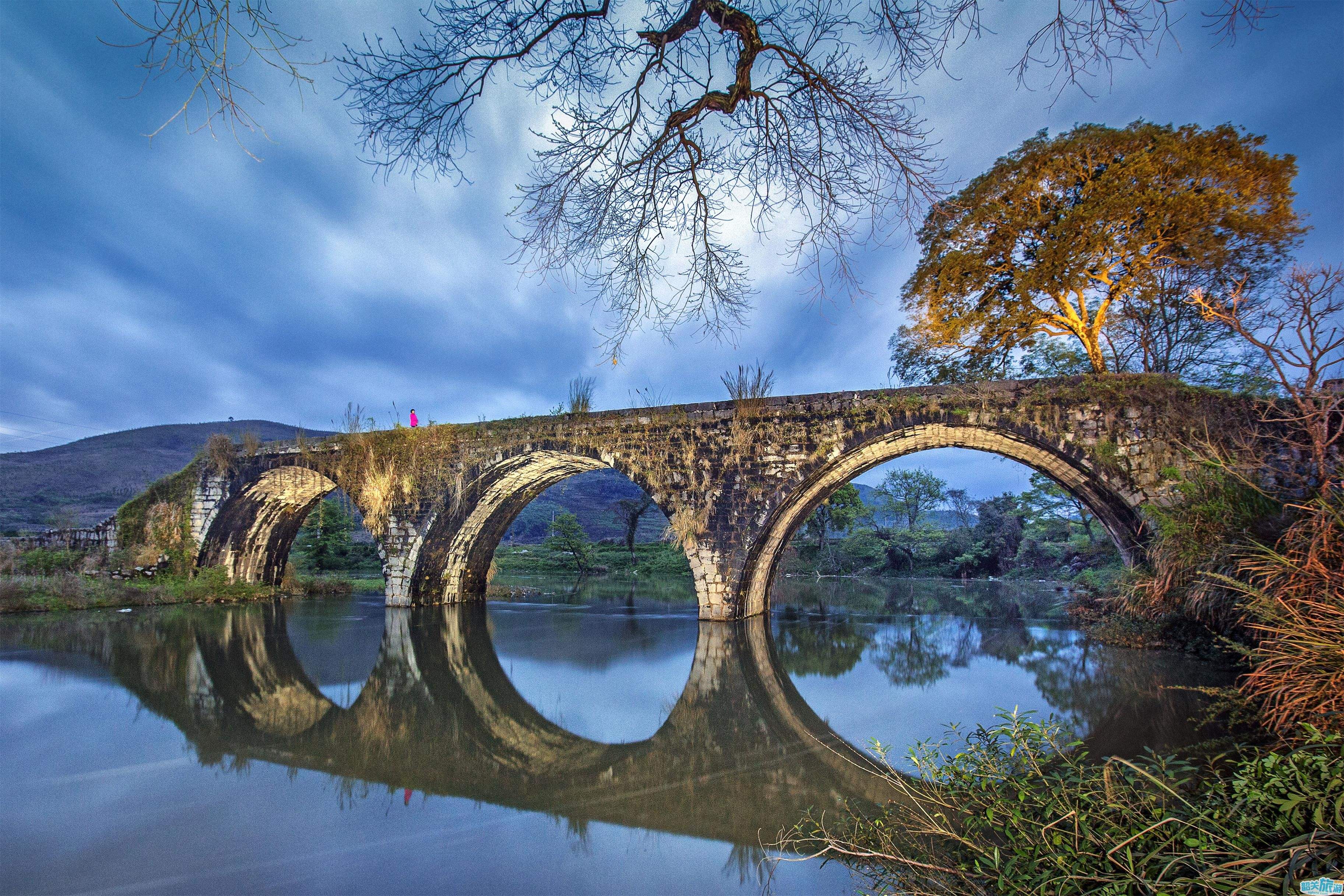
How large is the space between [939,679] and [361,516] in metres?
11.4

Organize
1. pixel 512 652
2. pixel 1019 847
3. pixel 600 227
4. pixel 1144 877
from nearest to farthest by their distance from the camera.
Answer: pixel 1144 877 < pixel 1019 847 < pixel 600 227 < pixel 512 652

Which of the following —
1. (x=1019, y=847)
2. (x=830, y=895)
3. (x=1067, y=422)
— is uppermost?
(x=1067, y=422)

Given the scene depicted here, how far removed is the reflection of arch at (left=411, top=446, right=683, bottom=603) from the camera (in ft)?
38.5

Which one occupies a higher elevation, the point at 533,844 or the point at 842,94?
the point at 842,94

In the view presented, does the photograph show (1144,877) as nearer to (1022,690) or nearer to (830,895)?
(830,895)

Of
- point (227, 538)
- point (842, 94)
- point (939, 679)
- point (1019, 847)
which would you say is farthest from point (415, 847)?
point (227, 538)

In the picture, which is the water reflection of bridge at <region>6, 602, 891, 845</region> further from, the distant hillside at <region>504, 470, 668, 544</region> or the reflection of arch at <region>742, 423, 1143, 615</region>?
the distant hillside at <region>504, 470, 668, 544</region>

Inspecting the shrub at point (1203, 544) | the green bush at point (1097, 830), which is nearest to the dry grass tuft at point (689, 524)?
the shrub at point (1203, 544)

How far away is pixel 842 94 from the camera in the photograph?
309 centimetres

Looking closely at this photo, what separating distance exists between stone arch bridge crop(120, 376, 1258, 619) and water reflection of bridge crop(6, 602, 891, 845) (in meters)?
2.83

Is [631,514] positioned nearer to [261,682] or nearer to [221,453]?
[221,453]

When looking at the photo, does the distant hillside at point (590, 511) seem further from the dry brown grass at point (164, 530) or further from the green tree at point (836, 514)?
the dry brown grass at point (164, 530)

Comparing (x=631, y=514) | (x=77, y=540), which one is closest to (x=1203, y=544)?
(x=77, y=540)

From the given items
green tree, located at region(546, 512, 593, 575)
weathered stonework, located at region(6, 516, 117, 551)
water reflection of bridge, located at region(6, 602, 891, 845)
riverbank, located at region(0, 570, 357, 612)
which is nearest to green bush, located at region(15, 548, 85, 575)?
weathered stonework, located at region(6, 516, 117, 551)
